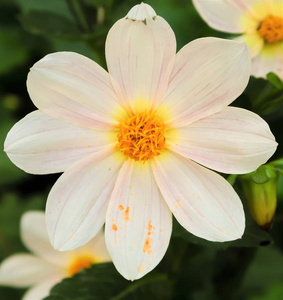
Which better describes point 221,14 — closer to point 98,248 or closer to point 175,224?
point 175,224

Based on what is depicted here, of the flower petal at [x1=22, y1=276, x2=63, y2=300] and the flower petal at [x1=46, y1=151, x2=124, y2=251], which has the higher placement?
the flower petal at [x1=46, y1=151, x2=124, y2=251]

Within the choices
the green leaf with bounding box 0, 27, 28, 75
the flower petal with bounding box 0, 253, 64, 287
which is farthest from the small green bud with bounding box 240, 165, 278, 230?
the green leaf with bounding box 0, 27, 28, 75

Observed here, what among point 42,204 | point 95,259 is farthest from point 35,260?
point 42,204

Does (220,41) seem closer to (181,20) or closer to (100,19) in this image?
(100,19)

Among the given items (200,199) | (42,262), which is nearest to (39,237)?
(42,262)

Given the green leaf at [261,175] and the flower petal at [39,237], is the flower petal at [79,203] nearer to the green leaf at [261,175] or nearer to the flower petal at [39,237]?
the green leaf at [261,175]

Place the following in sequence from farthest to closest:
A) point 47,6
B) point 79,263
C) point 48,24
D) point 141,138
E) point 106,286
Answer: point 47,6, point 79,263, point 48,24, point 106,286, point 141,138

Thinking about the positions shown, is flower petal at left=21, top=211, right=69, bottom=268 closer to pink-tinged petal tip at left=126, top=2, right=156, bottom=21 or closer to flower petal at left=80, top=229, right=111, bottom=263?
flower petal at left=80, top=229, right=111, bottom=263
